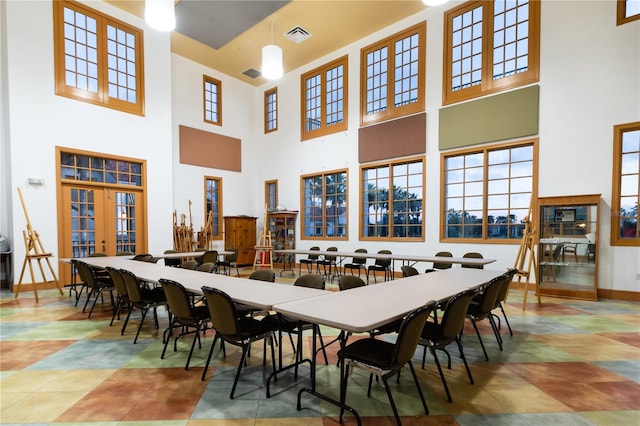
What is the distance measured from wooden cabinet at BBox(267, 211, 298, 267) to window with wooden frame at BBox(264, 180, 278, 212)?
93 centimetres

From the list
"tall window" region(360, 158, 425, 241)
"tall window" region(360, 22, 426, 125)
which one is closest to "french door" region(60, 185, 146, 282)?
"tall window" region(360, 158, 425, 241)

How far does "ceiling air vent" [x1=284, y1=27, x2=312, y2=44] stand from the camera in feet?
27.7

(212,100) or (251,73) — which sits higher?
(251,73)

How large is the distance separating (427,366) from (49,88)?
29.3 ft

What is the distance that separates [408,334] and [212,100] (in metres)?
10.7

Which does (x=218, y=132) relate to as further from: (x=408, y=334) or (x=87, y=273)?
(x=408, y=334)

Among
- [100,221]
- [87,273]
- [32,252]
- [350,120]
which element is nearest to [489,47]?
[350,120]

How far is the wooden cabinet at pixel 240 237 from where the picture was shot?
10492mm

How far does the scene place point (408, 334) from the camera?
6.66 ft

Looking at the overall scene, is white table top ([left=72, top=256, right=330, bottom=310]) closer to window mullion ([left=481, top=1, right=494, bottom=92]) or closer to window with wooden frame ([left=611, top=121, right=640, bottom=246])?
window with wooden frame ([left=611, top=121, right=640, bottom=246])

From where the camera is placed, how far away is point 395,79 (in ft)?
27.9

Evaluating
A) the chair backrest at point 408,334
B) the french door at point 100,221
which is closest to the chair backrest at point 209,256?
the french door at point 100,221

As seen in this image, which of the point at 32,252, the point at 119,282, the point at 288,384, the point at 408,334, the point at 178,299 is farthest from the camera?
the point at 32,252

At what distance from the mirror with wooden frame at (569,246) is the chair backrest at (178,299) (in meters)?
6.29
